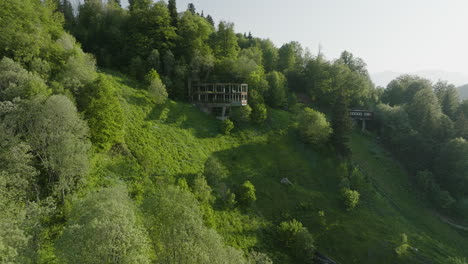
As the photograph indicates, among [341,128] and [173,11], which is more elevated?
[173,11]

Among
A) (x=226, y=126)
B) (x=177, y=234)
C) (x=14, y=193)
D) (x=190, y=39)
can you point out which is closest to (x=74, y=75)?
(x=14, y=193)

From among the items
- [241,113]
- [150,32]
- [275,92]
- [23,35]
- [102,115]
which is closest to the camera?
[102,115]

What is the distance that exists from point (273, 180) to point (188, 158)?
663 inches

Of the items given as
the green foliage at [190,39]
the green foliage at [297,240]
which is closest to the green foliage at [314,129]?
the green foliage at [297,240]

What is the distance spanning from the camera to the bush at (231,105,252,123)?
52.9 m

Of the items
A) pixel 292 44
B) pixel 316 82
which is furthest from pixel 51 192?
pixel 292 44

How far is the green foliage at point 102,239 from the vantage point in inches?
625

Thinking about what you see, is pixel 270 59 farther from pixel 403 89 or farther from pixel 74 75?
pixel 74 75

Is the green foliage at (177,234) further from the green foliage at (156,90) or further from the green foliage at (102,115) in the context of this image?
the green foliage at (156,90)

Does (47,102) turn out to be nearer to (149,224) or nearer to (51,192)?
(51,192)

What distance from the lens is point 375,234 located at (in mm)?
39469

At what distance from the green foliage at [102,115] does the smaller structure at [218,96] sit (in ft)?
77.4

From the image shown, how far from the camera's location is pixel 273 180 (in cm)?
4547

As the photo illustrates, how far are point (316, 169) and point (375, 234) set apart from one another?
50.6ft
